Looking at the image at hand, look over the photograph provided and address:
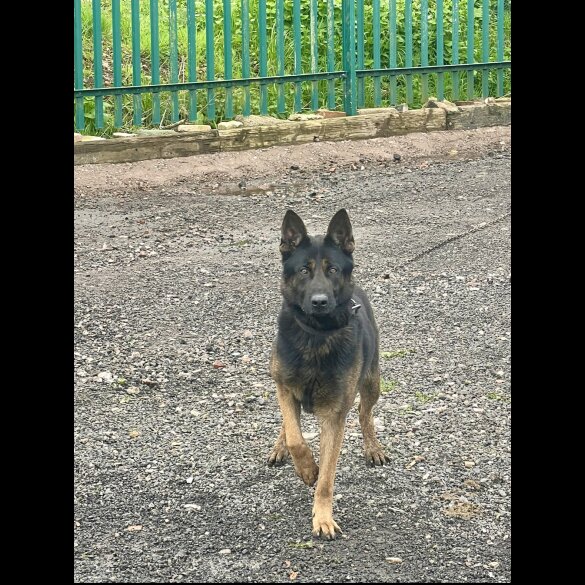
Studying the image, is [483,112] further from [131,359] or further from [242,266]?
[131,359]

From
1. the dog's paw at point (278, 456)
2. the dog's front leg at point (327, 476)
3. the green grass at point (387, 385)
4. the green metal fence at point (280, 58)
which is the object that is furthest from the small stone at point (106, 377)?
the green metal fence at point (280, 58)

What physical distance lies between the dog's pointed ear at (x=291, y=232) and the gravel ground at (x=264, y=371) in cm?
110

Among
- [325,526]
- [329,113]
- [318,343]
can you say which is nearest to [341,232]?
→ [318,343]

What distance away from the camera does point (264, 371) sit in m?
6.47

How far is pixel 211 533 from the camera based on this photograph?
14.9 feet

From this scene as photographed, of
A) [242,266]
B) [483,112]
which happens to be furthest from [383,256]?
[483,112]

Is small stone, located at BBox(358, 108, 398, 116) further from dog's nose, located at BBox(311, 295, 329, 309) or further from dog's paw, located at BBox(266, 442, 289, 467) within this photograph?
dog's nose, located at BBox(311, 295, 329, 309)

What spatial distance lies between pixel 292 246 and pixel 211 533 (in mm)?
1366

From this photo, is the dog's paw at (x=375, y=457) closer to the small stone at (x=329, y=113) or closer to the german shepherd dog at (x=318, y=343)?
the german shepherd dog at (x=318, y=343)

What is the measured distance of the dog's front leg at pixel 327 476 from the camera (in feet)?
14.9

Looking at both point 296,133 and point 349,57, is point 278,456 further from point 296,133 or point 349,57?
point 349,57

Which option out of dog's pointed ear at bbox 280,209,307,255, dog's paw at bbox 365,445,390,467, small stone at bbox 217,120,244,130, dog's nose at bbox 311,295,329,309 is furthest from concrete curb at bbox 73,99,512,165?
dog's nose at bbox 311,295,329,309

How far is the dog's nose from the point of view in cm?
477

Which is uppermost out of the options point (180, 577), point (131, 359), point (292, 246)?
point (292, 246)
